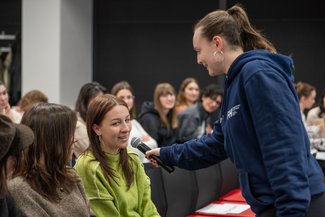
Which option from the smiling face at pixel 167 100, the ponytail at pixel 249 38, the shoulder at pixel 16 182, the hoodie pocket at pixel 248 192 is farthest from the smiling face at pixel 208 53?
the smiling face at pixel 167 100

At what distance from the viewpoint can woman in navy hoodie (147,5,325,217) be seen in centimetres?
208

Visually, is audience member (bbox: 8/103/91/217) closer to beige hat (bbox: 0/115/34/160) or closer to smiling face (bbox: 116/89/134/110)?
beige hat (bbox: 0/115/34/160)

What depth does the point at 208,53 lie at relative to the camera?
7.90 ft

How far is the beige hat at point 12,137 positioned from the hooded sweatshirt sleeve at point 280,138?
0.77 meters

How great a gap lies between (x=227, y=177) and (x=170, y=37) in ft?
16.9

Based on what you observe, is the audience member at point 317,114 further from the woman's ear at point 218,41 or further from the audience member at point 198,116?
the woman's ear at point 218,41

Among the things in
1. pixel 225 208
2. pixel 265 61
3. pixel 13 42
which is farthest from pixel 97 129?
pixel 13 42

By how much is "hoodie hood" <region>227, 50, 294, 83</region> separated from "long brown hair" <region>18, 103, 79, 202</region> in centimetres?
76

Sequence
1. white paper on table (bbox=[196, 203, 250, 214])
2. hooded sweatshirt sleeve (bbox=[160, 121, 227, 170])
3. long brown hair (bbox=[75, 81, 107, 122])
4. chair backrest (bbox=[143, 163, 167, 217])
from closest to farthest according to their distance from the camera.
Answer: hooded sweatshirt sleeve (bbox=[160, 121, 227, 170])
chair backrest (bbox=[143, 163, 167, 217])
white paper on table (bbox=[196, 203, 250, 214])
long brown hair (bbox=[75, 81, 107, 122])

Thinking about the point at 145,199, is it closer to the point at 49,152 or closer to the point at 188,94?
the point at 49,152

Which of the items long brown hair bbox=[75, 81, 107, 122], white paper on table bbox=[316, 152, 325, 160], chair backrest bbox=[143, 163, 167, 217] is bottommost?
white paper on table bbox=[316, 152, 325, 160]

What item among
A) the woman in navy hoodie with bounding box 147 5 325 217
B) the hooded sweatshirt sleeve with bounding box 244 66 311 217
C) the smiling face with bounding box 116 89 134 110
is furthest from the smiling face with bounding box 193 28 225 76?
the smiling face with bounding box 116 89 134 110

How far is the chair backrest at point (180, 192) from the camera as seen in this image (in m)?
3.91

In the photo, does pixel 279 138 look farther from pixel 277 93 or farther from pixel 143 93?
pixel 143 93
